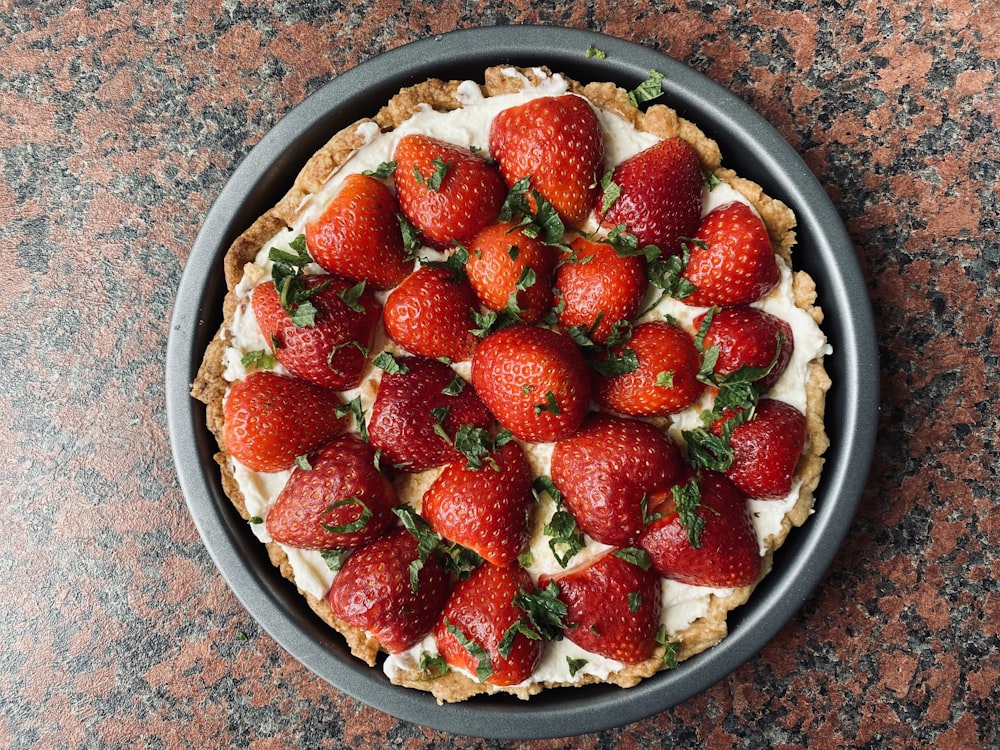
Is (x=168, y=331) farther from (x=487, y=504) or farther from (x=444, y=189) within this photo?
(x=487, y=504)

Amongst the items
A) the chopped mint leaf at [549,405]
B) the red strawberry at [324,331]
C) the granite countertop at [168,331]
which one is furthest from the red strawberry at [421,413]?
the granite countertop at [168,331]

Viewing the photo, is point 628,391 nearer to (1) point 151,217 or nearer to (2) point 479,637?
(2) point 479,637

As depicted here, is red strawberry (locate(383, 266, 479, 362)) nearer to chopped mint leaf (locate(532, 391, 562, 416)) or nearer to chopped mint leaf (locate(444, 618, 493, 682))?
chopped mint leaf (locate(532, 391, 562, 416))

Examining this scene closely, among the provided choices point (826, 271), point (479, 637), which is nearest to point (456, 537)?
point (479, 637)

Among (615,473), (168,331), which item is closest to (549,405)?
(615,473)

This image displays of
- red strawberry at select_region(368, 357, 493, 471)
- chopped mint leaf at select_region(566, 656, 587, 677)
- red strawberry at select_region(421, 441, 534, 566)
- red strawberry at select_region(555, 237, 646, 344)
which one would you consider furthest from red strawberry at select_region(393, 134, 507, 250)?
chopped mint leaf at select_region(566, 656, 587, 677)

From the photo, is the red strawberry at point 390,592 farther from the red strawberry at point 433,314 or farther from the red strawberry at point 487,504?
the red strawberry at point 433,314
